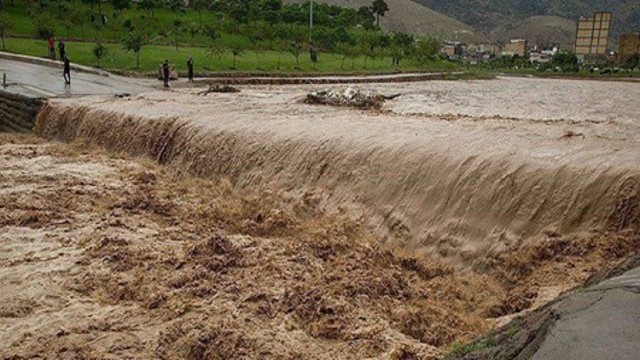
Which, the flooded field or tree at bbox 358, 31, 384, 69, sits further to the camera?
tree at bbox 358, 31, 384, 69

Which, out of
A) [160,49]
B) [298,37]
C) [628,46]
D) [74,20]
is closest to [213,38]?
[160,49]

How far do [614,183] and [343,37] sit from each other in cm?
4628

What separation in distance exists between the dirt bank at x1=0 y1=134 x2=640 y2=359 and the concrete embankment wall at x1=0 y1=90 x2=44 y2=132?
8789mm

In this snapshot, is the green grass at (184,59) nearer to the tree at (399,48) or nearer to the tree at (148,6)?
the tree at (399,48)

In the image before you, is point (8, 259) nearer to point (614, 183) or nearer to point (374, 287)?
point (374, 287)

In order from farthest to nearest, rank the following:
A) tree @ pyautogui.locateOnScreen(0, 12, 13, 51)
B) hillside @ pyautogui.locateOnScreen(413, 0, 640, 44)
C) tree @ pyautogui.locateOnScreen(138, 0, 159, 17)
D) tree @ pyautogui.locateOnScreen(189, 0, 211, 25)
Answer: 1. hillside @ pyautogui.locateOnScreen(413, 0, 640, 44)
2. tree @ pyautogui.locateOnScreen(189, 0, 211, 25)
3. tree @ pyautogui.locateOnScreen(138, 0, 159, 17)
4. tree @ pyautogui.locateOnScreen(0, 12, 13, 51)

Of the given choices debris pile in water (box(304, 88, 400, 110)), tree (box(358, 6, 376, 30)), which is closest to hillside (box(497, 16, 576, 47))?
tree (box(358, 6, 376, 30))

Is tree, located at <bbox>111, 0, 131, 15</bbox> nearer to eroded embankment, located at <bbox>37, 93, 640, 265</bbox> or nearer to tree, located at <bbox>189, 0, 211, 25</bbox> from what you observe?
tree, located at <bbox>189, 0, 211, 25</bbox>

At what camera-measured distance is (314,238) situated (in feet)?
30.7

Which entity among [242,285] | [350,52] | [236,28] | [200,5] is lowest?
[242,285]

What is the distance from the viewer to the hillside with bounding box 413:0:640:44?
174375 millimetres

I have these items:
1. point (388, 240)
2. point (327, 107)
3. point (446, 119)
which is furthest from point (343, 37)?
point (388, 240)

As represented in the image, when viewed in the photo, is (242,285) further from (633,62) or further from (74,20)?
(633,62)

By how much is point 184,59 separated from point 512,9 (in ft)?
559
